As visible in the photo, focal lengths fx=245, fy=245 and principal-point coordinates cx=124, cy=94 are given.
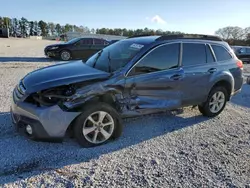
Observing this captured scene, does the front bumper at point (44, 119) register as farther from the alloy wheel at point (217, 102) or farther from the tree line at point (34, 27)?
the tree line at point (34, 27)

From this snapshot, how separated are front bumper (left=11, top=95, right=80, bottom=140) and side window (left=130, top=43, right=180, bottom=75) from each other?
1.31 meters

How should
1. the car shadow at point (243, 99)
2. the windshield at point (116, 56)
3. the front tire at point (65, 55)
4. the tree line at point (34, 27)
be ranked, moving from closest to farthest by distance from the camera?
the windshield at point (116, 56) < the car shadow at point (243, 99) < the front tire at point (65, 55) < the tree line at point (34, 27)

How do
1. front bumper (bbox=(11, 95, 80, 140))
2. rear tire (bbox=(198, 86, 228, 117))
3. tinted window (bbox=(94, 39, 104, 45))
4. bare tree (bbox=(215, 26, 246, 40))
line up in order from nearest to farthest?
front bumper (bbox=(11, 95, 80, 140)), rear tire (bbox=(198, 86, 228, 117)), tinted window (bbox=(94, 39, 104, 45)), bare tree (bbox=(215, 26, 246, 40))

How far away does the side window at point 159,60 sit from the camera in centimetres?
409

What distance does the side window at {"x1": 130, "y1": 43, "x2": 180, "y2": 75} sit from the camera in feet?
13.4

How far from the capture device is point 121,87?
3.87 meters

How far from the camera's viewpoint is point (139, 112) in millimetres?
4160

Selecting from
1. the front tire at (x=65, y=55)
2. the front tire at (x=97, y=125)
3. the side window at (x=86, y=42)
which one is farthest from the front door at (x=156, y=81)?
the side window at (x=86, y=42)

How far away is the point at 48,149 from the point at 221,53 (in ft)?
13.2

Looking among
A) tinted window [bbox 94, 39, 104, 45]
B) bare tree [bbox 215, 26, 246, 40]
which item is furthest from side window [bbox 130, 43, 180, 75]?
bare tree [bbox 215, 26, 246, 40]

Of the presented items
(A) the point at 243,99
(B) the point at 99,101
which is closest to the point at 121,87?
(B) the point at 99,101

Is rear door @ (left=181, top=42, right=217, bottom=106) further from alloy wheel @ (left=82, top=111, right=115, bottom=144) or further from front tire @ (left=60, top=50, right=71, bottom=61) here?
front tire @ (left=60, top=50, right=71, bottom=61)

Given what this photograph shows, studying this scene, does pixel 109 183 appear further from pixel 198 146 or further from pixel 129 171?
pixel 198 146

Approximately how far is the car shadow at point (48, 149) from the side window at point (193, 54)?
1.24 metres
